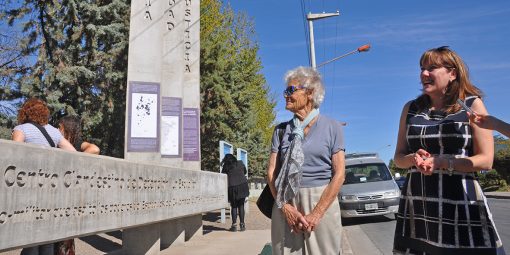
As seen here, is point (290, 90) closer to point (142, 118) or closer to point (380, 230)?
point (142, 118)

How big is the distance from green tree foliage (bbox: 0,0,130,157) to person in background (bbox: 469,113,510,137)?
1275 cm

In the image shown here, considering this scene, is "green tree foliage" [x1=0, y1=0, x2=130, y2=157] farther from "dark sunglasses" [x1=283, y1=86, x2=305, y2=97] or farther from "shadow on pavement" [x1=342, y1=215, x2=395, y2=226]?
"dark sunglasses" [x1=283, y1=86, x2=305, y2=97]

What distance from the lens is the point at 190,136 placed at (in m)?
11.6

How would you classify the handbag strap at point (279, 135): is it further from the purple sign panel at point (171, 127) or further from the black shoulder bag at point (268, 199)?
the purple sign panel at point (171, 127)

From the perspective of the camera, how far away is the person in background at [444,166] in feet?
8.83

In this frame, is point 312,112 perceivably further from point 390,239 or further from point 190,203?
point 390,239

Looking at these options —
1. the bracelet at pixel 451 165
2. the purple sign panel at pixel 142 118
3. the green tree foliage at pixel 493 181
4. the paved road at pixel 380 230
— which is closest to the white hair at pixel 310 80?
the bracelet at pixel 451 165

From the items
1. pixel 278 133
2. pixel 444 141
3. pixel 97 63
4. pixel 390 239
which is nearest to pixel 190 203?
pixel 390 239

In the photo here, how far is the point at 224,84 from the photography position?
18.7 meters

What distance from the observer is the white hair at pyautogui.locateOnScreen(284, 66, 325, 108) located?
12.1ft

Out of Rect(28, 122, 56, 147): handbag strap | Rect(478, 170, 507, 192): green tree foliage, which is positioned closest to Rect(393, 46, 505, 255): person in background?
Rect(28, 122, 56, 147): handbag strap

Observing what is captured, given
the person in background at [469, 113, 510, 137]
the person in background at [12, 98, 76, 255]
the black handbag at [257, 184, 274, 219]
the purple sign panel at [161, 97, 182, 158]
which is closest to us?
the person in background at [469, 113, 510, 137]

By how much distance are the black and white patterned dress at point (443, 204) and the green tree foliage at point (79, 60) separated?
40.6 feet

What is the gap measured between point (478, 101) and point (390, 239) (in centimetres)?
863
